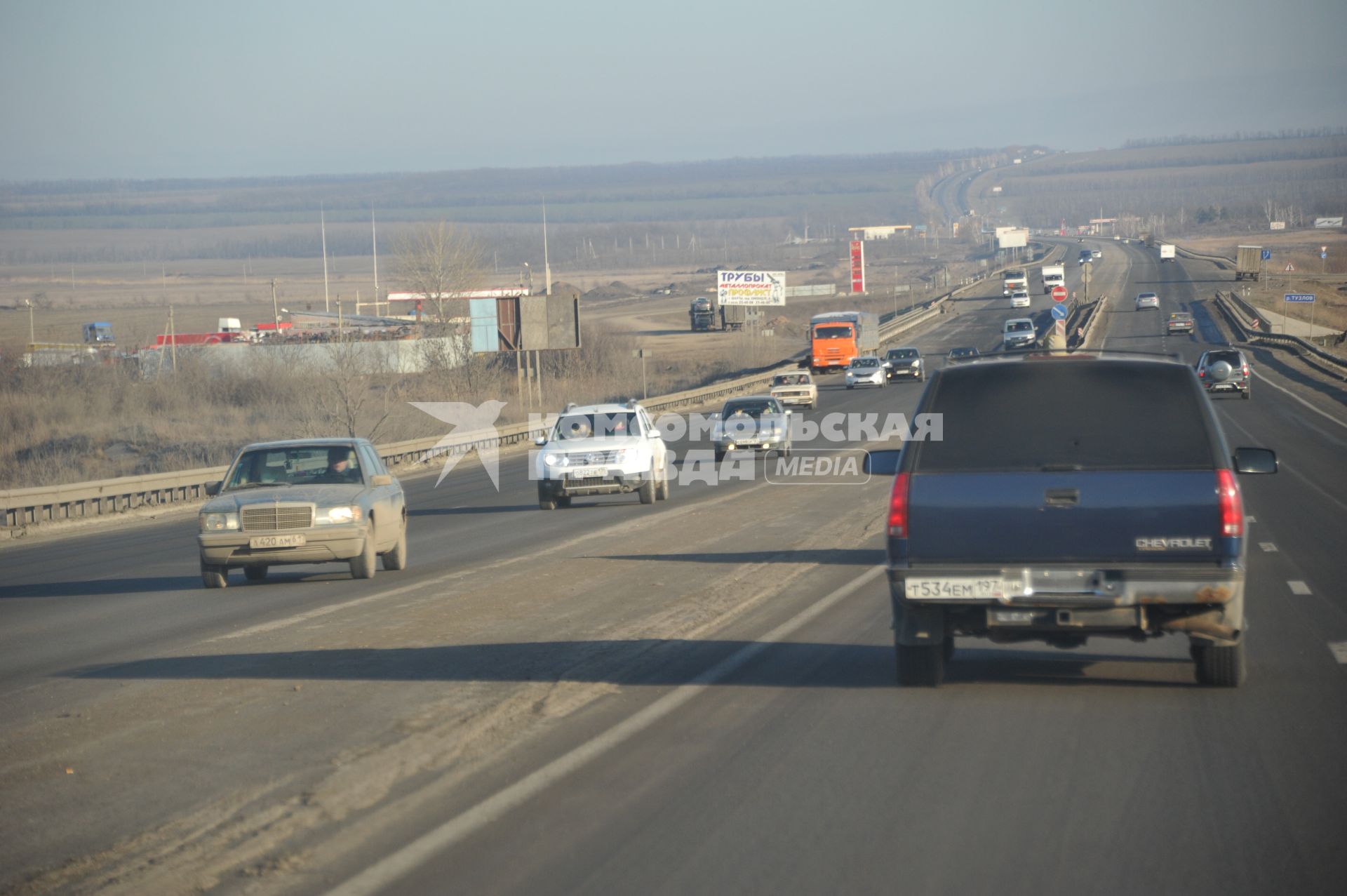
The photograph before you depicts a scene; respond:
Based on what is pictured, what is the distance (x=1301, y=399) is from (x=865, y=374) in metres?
22.6

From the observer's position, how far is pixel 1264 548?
16250mm

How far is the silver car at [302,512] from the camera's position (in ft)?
49.6

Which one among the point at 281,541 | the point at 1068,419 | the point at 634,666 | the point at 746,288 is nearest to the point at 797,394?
the point at 281,541

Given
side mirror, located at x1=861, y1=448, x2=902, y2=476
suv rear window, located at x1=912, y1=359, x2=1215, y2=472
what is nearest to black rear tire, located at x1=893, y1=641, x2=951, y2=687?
side mirror, located at x1=861, y1=448, x2=902, y2=476

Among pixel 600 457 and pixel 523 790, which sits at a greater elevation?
pixel 600 457

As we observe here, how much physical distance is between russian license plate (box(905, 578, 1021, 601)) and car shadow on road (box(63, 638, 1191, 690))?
1147 mm

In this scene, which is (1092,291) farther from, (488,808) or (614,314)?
(488,808)

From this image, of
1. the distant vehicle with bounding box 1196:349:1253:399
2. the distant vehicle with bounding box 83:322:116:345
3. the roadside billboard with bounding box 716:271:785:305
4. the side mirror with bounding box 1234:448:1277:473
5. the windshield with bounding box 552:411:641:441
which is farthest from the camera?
the roadside billboard with bounding box 716:271:785:305

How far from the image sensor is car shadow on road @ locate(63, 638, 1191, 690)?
9211 millimetres

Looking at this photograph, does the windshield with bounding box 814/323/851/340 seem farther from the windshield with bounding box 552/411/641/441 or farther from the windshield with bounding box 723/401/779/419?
the windshield with bounding box 552/411/641/441

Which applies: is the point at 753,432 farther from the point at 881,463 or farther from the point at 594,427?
the point at 881,463

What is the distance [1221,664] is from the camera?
27.9ft

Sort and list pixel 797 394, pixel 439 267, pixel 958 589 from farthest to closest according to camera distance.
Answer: pixel 439 267 < pixel 797 394 < pixel 958 589

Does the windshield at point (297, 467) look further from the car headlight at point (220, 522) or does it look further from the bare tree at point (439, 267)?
the bare tree at point (439, 267)
